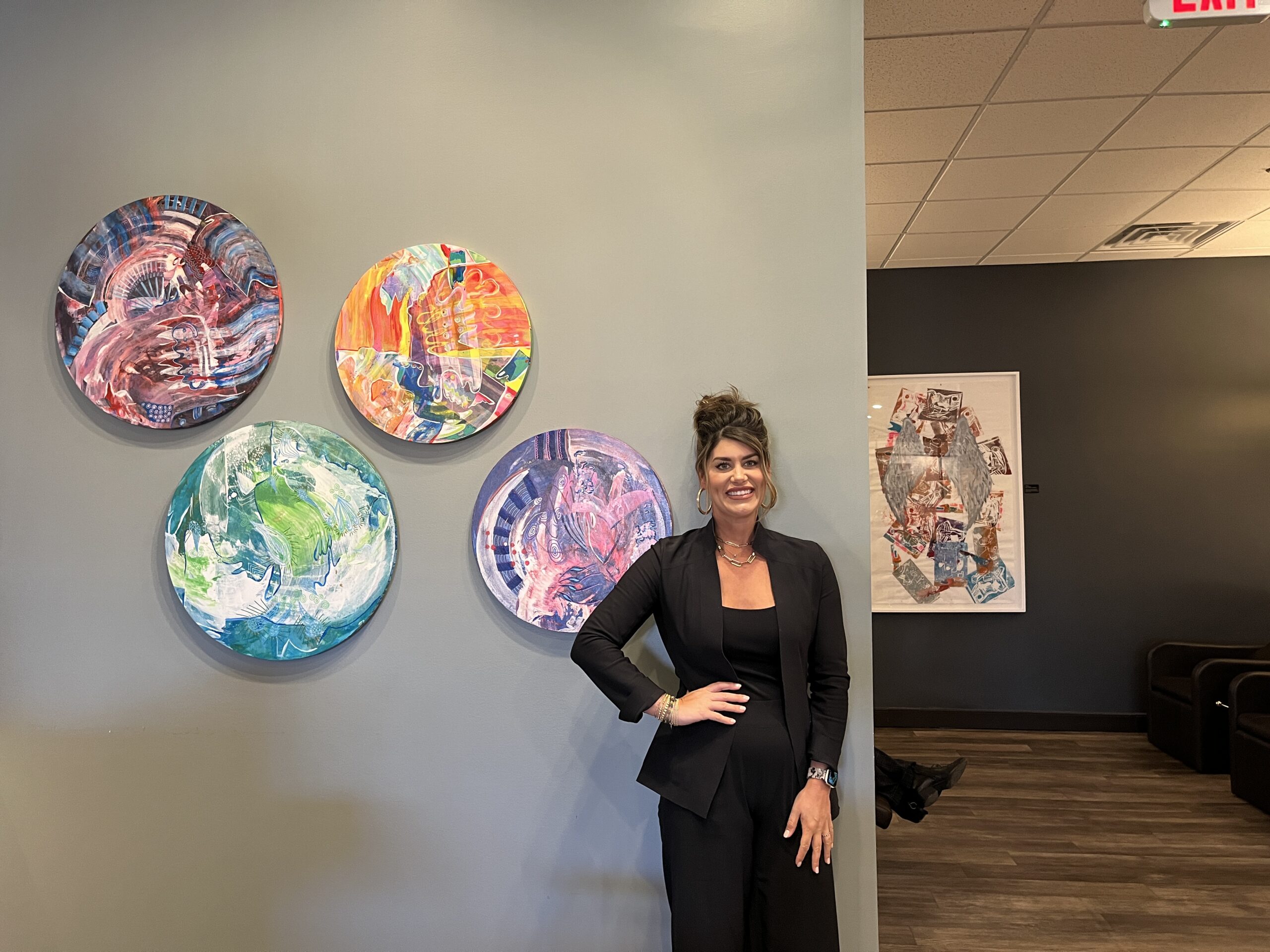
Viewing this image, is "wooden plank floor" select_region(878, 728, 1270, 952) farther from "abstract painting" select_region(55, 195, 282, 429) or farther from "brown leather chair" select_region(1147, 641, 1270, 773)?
"abstract painting" select_region(55, 195, 282, 429)

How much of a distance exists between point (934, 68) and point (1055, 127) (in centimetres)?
85

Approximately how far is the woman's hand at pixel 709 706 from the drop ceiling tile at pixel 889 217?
358 centimetres

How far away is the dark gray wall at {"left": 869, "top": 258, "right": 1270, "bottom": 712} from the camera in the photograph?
17.2 ft

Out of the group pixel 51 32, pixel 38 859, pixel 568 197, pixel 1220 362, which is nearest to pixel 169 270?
pixel 51 32

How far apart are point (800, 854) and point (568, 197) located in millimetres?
1696

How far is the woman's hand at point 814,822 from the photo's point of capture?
1.69 metres

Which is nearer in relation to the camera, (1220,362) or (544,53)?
(544,53)

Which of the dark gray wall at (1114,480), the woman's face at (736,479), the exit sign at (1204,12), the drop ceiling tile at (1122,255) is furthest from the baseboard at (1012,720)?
the exit sign at (1204,12)

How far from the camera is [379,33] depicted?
7.04 ft

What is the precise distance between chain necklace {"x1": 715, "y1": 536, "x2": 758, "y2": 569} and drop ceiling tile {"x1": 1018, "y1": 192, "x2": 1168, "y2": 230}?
3.67m

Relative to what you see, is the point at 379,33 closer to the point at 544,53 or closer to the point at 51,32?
the point at 544,53

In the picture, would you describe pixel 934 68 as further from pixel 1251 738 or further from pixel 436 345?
pixel 1251 738

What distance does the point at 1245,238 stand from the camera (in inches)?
194

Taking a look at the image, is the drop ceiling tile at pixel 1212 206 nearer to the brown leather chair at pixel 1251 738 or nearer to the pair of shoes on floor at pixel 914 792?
the brown leather chair at pixel 1251 738
